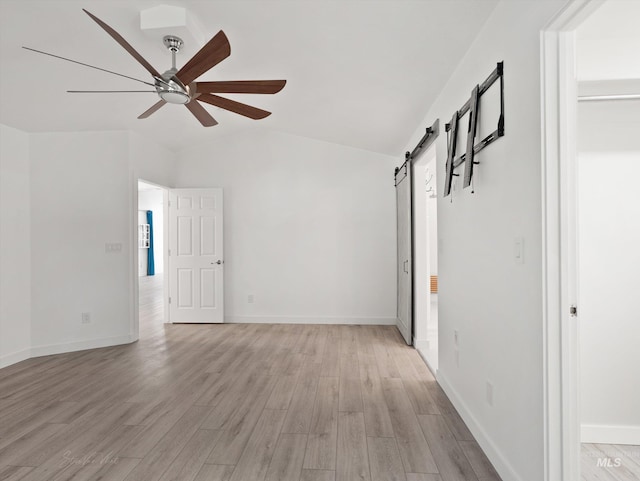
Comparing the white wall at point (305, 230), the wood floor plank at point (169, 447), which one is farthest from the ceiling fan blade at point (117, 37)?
the white wall at point (305, 230)

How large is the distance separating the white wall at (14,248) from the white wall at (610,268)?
513 cm

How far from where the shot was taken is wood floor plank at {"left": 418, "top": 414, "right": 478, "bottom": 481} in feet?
6.32

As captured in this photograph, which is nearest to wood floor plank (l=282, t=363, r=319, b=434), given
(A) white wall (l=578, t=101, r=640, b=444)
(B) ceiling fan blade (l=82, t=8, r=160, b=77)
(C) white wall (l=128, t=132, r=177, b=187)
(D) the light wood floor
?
(D) the light wood floor

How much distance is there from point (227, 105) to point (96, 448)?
7.70ft

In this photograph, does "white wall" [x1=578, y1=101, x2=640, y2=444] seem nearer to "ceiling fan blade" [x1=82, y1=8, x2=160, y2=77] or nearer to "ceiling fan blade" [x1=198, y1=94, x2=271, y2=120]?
"ceiling fan blade" [x1=198, y1=94, x2=271, y2=120]

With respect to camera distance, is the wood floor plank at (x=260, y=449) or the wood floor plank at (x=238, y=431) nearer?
the wood floor plank at (x=260, y=449)

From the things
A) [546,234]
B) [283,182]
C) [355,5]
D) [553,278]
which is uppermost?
[355,5]

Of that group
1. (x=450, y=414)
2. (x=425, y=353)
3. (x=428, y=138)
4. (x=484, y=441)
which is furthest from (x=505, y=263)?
(x=425, y=353)

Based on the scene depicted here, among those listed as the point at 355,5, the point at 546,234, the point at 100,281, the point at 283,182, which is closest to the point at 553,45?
the point at 546,234

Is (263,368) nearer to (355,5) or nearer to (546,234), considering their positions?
(546,234)

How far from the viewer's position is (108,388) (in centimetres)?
312

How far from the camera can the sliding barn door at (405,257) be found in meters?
4.26

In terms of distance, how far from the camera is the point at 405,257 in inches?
178

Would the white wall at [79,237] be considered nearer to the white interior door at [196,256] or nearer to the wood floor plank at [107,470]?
the white interior door at [196,256]
